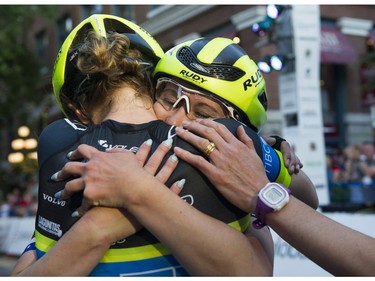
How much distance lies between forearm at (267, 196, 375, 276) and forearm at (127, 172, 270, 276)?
20 cm

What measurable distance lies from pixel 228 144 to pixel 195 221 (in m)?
0.32

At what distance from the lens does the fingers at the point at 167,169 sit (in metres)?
1.66

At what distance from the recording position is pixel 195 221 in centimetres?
158

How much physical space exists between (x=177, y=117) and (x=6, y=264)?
12.2 meters

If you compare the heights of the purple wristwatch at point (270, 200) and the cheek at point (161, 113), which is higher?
the cheek at point (161, 113)

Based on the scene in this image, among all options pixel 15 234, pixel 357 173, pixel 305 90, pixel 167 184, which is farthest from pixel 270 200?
pixel 15 234

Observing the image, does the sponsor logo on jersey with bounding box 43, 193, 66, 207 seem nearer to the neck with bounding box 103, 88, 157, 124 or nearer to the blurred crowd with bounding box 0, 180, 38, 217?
the neck with bounding box 103, 88, 157, 124

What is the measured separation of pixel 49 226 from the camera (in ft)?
5.95

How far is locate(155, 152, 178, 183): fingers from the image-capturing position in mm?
1658

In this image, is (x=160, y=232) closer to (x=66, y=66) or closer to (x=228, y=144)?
(x=228, y=144)

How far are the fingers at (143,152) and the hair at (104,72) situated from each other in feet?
1.04

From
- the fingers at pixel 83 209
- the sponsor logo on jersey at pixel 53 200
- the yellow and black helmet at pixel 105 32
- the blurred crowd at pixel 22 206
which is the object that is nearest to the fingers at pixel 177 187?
the fingers at pixel 83 209

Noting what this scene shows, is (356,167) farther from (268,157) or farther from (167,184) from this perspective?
(167,184)

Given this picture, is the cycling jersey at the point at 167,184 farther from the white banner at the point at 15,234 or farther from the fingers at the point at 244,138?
the white banner at the point at 15,234
